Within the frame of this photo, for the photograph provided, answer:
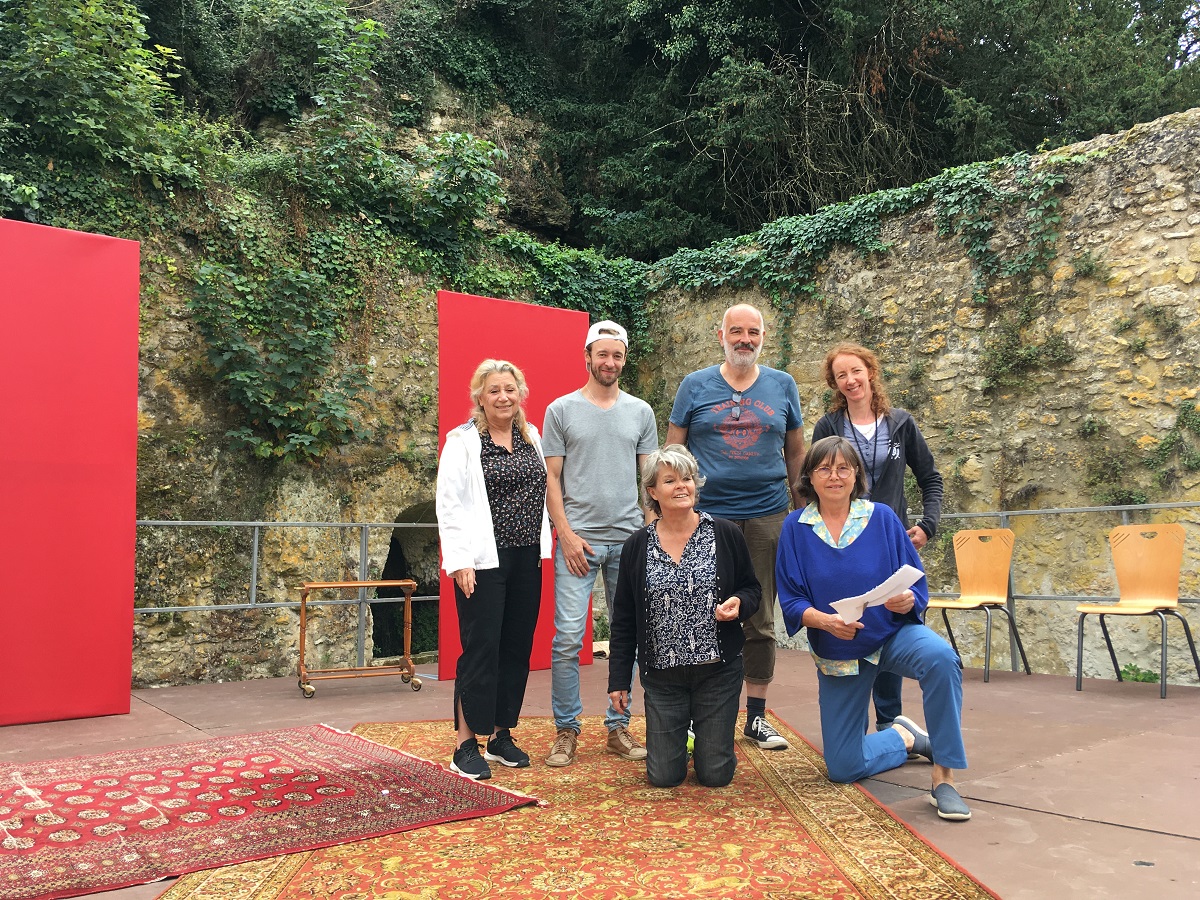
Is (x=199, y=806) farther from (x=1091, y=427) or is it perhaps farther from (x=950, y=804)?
(x=1091, y=427)

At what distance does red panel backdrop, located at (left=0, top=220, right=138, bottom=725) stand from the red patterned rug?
1062 mm

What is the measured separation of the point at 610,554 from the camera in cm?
349

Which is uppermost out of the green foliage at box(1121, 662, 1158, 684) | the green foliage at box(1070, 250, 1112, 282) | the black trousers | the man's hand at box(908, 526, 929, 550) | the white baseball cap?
the green foliage at box(1070, 250, 1112, 282)

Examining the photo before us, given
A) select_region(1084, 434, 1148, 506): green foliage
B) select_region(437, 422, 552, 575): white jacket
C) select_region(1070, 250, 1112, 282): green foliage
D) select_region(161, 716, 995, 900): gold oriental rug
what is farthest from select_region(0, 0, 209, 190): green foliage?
select_region(1084, 434, 1148, 506): green foliage

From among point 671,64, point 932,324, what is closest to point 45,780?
point 932,324

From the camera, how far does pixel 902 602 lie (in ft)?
9.09

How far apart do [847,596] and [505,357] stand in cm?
328

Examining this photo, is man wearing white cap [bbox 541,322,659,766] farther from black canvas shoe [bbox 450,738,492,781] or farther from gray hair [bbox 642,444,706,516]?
gray hair [bbox 642,444,706,516]

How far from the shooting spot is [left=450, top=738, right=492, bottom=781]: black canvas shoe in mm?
3033

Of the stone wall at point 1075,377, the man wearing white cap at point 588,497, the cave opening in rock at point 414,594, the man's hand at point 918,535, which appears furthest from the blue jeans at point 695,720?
the cave opening in rock at point 414,594

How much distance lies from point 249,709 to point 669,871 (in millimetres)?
3351

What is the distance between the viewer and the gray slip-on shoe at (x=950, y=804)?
2.51m

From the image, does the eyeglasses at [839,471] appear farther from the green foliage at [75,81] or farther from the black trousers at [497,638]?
the green foliage at [75,81]

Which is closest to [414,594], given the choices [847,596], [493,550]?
[493,550]
